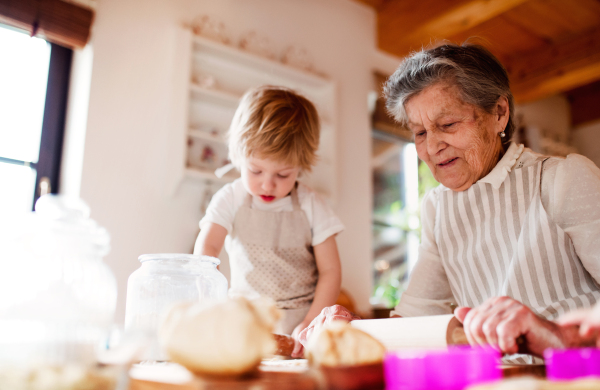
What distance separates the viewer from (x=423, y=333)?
0.58m

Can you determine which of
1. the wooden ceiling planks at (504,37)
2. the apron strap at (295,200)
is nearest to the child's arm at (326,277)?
the apron strap at (295,200)

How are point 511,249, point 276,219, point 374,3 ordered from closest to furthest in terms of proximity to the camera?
point 511,249 → point 276,219 → point 374,3

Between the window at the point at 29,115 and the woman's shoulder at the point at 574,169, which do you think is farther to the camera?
the window at the point at 29,115

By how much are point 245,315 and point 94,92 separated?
2090 millimetres

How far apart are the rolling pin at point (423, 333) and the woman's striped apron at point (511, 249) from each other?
1.80 ft

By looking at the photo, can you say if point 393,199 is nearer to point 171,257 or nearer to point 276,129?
point 276,129

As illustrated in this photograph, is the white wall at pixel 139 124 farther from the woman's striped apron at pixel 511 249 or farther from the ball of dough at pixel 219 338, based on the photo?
the ball of dough at pixel 219 338

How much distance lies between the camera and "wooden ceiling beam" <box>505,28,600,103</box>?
12.3ft

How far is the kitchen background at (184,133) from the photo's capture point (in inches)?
88.5

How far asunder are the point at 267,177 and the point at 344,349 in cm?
98

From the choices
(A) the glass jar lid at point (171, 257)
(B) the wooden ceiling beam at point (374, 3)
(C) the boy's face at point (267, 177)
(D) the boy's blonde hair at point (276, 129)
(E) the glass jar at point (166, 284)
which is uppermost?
(B) the wooden ceiling beam at point (374, 3)

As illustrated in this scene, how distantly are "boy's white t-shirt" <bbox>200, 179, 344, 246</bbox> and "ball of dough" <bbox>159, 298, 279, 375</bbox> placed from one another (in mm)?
1031

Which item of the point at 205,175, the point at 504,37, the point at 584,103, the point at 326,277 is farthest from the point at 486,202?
the point at 584,103

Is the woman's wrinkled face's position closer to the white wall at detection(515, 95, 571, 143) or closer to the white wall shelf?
the white wall shelf
